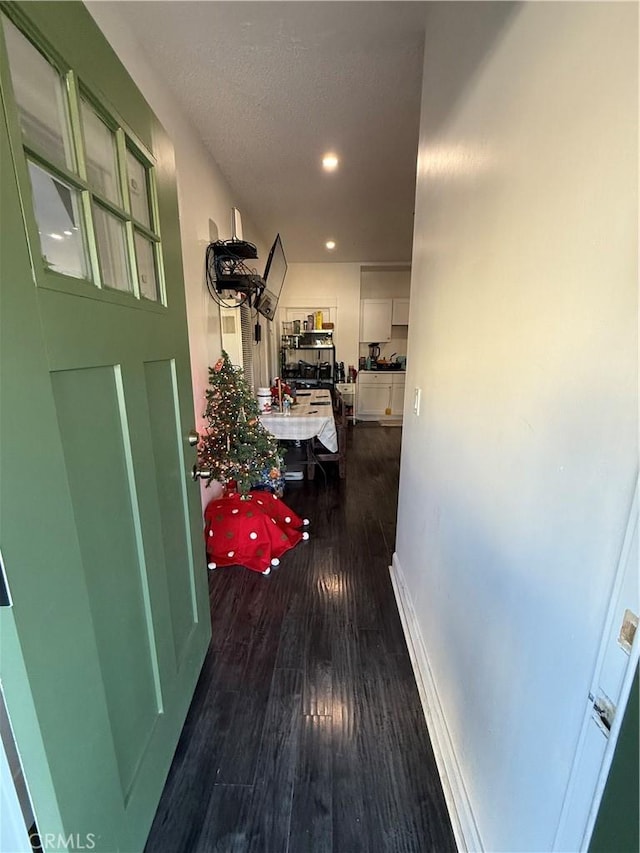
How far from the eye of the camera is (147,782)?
0.95m

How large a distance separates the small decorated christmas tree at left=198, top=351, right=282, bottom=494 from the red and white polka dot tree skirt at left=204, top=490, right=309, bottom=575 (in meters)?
0.15

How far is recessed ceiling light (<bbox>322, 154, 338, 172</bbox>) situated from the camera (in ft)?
8.41

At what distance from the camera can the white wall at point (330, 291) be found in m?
5.83

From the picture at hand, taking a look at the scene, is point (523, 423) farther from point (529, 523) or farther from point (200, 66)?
point (200, 66)

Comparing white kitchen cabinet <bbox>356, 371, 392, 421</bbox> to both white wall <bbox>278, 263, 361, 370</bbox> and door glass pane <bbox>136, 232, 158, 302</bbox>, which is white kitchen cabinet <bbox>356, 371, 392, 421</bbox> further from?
door glass pane <bbox>136, 232, 158, 302</bbox>

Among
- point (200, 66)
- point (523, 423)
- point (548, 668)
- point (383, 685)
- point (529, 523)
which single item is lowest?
point (383, 685)

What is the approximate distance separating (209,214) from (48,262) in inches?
94.6

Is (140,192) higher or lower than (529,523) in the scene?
higher

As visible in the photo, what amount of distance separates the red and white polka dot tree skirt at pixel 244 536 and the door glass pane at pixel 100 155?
1824 millimetres

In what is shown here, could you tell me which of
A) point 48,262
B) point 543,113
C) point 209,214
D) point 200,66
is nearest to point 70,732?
point 48,262

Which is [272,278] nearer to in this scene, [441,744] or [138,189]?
Answer: [138,189]

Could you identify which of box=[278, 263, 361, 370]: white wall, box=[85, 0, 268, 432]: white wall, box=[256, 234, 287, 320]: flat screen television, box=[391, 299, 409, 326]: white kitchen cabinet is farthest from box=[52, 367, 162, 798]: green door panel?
box=[391, 299, 409, 326]: white kitchen cabinet

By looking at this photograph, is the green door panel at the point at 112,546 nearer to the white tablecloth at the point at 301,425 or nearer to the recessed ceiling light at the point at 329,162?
the white tablecloth at the point at 301,425

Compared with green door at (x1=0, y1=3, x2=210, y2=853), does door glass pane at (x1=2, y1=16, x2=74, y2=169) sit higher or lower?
higher
